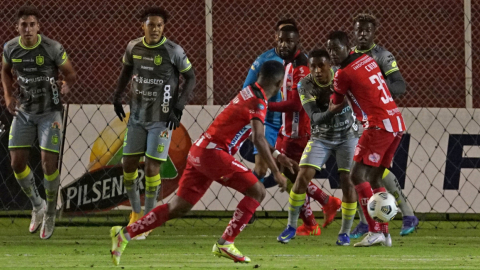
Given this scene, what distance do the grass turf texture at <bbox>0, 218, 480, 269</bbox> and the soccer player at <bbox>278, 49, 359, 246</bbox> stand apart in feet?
1.10

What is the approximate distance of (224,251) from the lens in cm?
573

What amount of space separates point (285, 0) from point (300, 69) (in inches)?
133

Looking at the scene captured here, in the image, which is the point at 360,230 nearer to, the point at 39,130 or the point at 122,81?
the point at 122,81

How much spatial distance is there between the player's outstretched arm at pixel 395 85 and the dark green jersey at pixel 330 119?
44cm

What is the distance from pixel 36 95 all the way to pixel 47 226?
124 centimetres

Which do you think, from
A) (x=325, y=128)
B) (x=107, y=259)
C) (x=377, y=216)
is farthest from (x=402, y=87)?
(x=107, y=259)

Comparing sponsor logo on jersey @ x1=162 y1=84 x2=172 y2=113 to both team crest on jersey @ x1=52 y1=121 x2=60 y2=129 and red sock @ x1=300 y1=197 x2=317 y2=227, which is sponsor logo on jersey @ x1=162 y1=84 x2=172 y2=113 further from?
red sock @ x1=300 y1=197 x2=317 y2=227

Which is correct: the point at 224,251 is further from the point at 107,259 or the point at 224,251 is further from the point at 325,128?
the point at 325,128

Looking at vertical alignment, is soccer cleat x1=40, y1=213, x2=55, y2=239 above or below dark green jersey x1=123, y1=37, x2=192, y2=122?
below

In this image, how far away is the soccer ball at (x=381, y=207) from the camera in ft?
22.0

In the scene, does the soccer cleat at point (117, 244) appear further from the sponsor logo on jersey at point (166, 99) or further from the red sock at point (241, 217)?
the sponsor logo on jersey at point (166, 99)

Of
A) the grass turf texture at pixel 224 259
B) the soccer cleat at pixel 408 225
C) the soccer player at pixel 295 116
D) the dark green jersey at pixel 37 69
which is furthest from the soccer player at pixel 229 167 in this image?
the soccer cleat at pixel 408 225

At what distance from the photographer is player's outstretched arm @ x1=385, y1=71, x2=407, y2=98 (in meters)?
7.39

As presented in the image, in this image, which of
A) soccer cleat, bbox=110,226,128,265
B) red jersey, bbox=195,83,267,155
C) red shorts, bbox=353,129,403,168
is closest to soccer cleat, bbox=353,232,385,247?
red shorts, bbox=353,129,403,168
